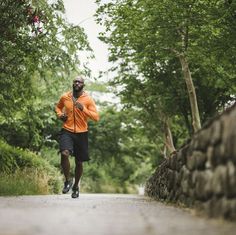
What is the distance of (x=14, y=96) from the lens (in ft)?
45.6

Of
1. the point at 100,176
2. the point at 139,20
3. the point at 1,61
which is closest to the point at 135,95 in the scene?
the point at 139,20

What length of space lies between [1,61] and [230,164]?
27.1 ft

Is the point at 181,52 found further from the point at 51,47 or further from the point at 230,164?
the point at 230,164

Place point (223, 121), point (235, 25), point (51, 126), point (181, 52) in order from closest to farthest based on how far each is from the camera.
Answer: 1. point (223, 121)
2. point (235, 25)
3. point (181, 52)
4. point (51, 126)

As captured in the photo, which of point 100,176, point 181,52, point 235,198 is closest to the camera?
point 235,198

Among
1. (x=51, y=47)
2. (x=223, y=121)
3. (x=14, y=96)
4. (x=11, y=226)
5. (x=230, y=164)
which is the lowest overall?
(x=11, y=226)

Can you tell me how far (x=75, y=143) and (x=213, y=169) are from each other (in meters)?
5.14

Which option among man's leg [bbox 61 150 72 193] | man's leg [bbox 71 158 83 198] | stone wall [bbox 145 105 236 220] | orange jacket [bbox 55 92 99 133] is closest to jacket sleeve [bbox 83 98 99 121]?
orange jacket [bbox 55 92 99 133]

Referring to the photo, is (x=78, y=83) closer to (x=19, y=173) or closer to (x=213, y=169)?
(x=213, y=169)

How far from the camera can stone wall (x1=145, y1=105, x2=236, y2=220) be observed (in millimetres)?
4750

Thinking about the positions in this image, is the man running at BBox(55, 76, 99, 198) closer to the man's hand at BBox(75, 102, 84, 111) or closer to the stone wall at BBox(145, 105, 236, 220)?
the man's hand at BBox(75, 102, 84, 111)

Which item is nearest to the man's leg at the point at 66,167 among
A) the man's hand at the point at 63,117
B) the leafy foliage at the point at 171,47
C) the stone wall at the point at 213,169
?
the man's hand at the point at 63,117

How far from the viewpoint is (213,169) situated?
17.5 ft

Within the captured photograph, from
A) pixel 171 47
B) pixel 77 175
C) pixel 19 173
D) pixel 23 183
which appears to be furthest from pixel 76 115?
pixel 171 47
